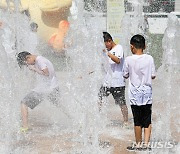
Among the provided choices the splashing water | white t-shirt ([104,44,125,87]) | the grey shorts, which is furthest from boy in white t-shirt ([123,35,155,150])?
the grey shorts

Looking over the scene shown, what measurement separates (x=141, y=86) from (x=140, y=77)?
0.10 metres

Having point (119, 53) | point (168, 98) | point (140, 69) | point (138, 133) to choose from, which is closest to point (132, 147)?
point (138, 133)

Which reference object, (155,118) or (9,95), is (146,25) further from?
(9,95)

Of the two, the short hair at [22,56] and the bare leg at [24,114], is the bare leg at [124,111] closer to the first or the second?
the bare leg at [24,114]

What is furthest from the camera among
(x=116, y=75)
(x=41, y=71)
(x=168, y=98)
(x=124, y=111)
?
(x=168, y=98)

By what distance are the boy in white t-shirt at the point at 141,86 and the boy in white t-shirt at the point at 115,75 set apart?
0.91 metres

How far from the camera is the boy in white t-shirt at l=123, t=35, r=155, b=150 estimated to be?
5402mm

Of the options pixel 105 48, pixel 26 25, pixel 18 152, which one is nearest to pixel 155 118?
pixel 105 48

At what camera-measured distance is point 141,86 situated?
17.8 ft

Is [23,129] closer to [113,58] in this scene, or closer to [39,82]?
[39,82]

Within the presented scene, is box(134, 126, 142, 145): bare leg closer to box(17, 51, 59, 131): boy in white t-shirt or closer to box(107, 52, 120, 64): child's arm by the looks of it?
box(107, 52, 120, 64): child's arm

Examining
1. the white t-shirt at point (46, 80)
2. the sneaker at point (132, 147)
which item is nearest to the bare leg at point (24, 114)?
the white t-shirt at point (46, 80)

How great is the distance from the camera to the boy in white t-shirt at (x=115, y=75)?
6.41 m

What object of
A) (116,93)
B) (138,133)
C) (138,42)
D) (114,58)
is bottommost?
(138,133)
